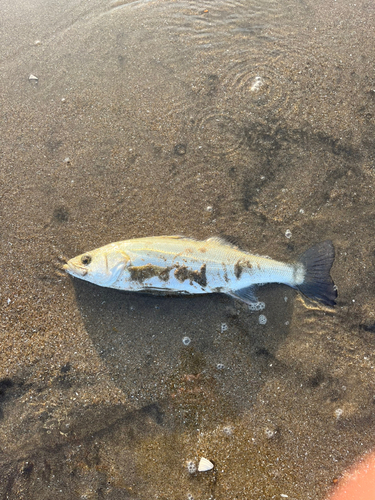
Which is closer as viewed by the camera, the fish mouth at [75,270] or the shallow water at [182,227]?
the shallow water at [182,227]

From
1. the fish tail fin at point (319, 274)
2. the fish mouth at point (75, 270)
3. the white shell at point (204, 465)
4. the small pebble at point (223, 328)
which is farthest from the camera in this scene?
the small pebble at point (223, 328)

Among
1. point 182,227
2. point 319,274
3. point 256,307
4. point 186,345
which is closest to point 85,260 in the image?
point 182,227

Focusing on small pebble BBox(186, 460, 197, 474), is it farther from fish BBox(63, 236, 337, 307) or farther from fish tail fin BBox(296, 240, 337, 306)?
fish tail fin BBox(296, 240, 337, 306)

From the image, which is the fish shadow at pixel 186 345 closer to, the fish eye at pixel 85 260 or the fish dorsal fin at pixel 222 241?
the fish eye at pixel 85 260

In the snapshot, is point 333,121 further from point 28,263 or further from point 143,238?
point 28,263

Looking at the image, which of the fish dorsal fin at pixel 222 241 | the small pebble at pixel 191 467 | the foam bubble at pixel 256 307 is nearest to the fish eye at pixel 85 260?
the fish dorsal fin at pixel 222 241
